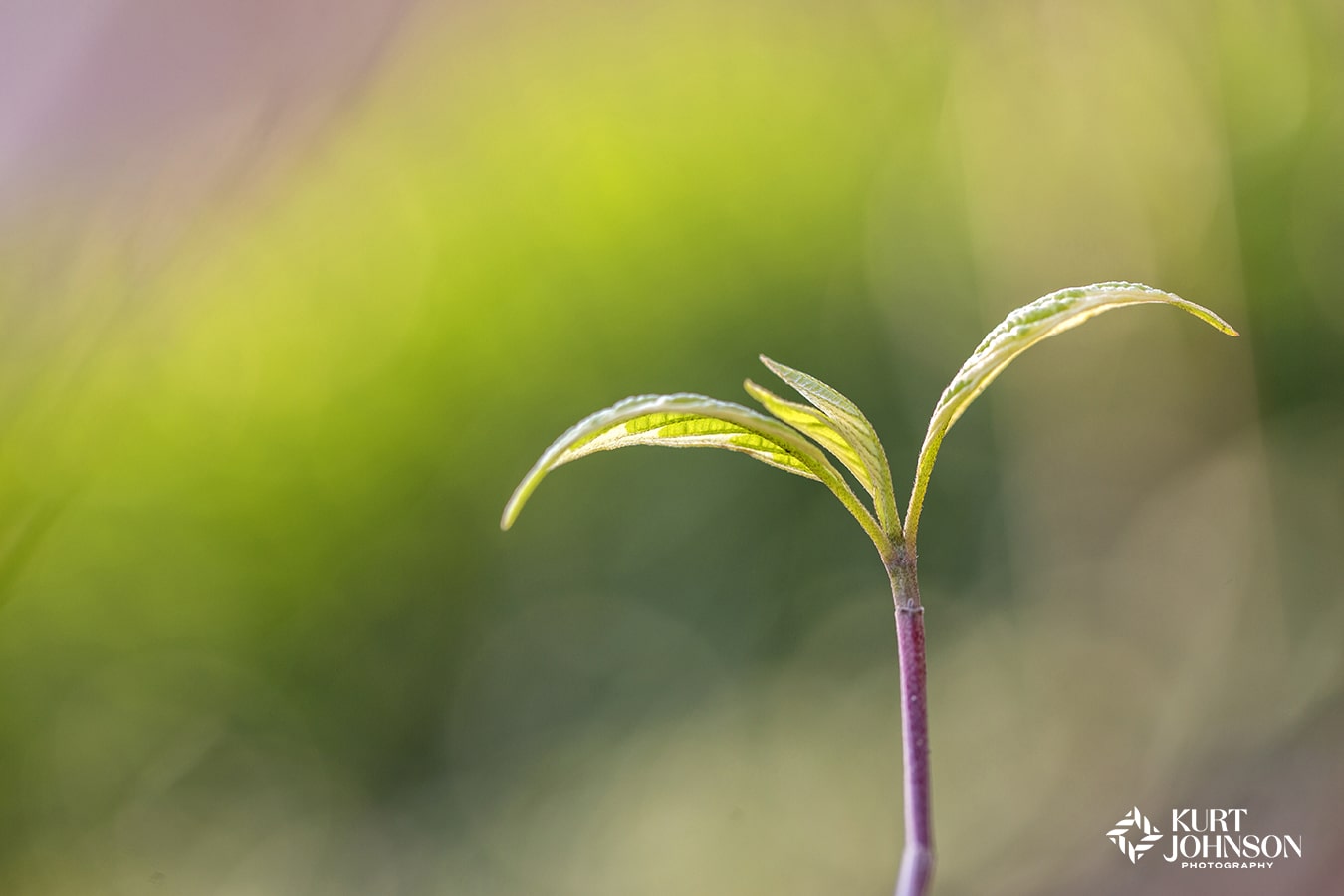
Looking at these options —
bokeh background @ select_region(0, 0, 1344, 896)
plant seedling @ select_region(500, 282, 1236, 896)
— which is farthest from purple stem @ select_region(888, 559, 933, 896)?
bokeh background @ select_region(0, 0, 1344, 896)

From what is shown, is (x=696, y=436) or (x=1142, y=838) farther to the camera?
(x=1142, y=838)

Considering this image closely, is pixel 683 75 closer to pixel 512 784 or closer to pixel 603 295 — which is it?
pixel 603 295

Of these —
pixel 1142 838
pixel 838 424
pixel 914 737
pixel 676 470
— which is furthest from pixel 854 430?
pixel 676 470

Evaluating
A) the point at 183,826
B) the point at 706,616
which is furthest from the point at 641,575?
the point at 183,826

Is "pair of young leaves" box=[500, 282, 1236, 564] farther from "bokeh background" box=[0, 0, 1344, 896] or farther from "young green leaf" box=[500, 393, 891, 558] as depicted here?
"bokeh background" box=[0, 0, 1344, 896]

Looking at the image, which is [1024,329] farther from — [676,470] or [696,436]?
[676,470]

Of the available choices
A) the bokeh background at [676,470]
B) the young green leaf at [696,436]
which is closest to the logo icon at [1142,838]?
the bokeh background at [676,470]

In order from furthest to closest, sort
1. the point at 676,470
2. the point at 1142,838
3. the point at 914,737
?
1. the point at 676,470
2. the point at 1142,838
3. the point at 914,737
